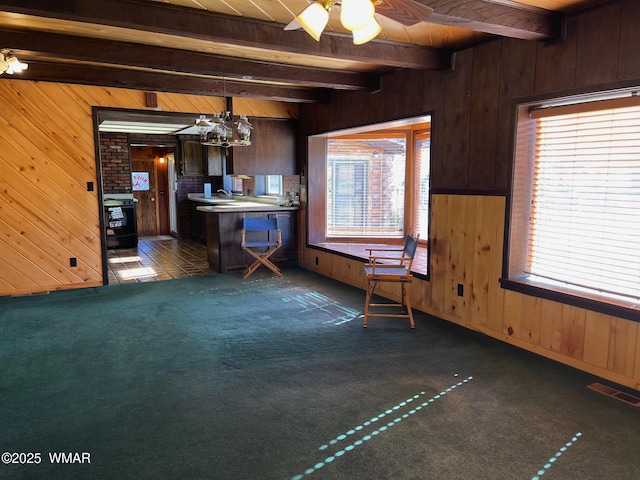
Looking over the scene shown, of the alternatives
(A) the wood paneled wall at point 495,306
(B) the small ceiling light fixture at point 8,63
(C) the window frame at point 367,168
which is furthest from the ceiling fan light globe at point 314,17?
(C) the window frame at point 367,168

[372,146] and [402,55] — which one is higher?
[402,55]

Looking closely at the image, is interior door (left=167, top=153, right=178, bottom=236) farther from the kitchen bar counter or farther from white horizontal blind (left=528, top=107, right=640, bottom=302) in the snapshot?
white horizontal blind (left=528, top=107, right=640, bottom=302)

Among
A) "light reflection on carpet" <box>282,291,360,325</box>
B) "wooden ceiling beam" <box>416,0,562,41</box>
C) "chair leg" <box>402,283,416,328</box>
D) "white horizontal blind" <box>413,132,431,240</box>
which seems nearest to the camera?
"wooden ceiling beam" <box>416,0,562,41</box>

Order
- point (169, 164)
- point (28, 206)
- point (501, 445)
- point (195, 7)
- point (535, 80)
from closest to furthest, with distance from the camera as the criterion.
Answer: point (501, 445) < point (195, 7) < point (535, 80) < point (28, 206) < point (169, 164)

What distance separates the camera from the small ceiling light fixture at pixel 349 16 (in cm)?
181

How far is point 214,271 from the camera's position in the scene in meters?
6.50

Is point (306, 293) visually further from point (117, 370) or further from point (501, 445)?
point (501, 445)

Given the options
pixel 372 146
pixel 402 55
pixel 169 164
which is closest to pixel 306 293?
pixel 372 146

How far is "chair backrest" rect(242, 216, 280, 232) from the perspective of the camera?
626cm

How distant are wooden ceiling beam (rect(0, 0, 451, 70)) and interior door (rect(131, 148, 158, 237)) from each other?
7850mm

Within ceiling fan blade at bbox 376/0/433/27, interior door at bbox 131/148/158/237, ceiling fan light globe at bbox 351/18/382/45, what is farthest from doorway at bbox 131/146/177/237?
ceiling fan blade at bbox 376/0/433/27

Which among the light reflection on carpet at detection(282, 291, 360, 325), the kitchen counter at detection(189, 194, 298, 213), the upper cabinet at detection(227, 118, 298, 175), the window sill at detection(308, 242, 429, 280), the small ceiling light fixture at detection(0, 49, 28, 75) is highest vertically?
the small ceiling light fixture at detection(0, 49, 28, 75)

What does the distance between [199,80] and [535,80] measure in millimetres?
3635

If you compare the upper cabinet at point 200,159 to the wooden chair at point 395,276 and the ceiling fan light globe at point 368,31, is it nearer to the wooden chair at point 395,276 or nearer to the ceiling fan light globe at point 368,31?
the wooden chair at point 395,276
